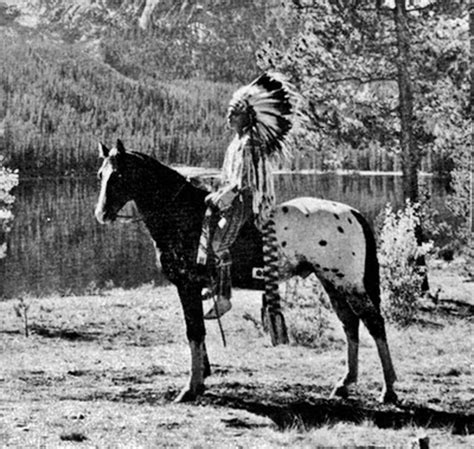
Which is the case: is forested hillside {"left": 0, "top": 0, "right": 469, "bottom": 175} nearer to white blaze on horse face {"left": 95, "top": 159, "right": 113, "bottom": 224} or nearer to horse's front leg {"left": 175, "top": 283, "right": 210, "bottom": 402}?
horse's front leg {"left": 175, "top": 283, "right": 210, "bottom": 402}

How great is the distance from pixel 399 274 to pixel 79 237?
21396 millimetres

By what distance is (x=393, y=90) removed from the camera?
1538 centimetres

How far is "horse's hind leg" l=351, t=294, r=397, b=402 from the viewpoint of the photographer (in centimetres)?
654

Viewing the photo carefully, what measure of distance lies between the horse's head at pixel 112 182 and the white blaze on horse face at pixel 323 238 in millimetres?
1330

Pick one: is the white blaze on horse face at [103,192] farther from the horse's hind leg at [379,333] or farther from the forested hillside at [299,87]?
the forested hillside at [299,87]

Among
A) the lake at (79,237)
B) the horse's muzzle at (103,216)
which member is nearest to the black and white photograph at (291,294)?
the horse's muzzle at (103,216)

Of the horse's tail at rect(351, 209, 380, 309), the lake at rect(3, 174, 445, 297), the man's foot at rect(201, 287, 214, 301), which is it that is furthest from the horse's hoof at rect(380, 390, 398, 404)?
the lake at rect(3, 174, 445, 297)

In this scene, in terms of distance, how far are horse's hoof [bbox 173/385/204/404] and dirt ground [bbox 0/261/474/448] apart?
7cm

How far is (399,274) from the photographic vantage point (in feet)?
35.6

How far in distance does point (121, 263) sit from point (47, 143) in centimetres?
1034

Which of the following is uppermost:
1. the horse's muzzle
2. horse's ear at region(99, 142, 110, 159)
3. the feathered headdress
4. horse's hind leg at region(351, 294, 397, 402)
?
the feathered headdress

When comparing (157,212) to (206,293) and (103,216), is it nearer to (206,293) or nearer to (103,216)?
(103,216)

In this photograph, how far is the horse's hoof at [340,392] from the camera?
22.0ft

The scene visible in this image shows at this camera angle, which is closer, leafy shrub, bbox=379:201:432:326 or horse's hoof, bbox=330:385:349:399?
horse's hoof, bbox=330:385:349:399
